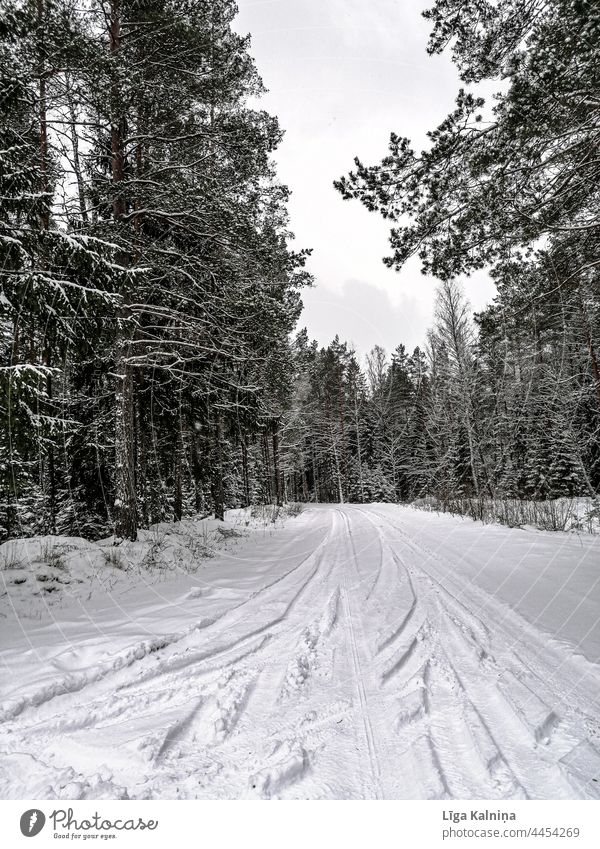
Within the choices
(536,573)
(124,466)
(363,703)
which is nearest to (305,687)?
(363,703)

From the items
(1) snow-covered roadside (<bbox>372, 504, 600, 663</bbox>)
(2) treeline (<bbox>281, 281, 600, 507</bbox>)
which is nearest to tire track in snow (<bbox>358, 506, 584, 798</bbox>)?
(1) snow-covered roadside (<bbox>372, 504, 600, 663</bbox>)

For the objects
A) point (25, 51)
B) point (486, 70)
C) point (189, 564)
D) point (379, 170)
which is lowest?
point (189, 564)

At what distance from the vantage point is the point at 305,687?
2410 millimetres

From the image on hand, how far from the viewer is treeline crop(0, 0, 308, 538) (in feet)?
14.3

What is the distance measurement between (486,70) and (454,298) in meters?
13.0

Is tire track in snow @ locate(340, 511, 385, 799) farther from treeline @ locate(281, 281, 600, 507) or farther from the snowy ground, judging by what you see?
treeline @ locate(281, 281, 600, 507)

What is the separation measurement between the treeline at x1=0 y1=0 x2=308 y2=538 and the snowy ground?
2541 millimetres

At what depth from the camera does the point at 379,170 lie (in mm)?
5301

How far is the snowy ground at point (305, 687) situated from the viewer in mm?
1644

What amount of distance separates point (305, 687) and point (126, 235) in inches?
305

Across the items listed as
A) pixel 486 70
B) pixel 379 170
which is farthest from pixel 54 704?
pixel 486 70
